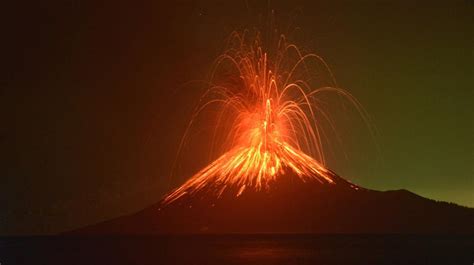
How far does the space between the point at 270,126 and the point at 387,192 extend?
26.5 m

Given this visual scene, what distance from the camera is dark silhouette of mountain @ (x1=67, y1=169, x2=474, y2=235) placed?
319 feet

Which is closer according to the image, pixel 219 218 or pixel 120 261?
pixel 120 261

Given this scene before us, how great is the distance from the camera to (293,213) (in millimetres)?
99312

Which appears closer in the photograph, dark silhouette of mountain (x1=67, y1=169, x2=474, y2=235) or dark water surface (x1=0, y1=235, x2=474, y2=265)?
dark water surface (x1=0, y1=235, x2=474, y2=265)

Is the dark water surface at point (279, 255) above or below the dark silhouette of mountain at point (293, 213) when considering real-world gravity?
below

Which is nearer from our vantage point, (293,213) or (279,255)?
(279,255)

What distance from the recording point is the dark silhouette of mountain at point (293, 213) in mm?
97375

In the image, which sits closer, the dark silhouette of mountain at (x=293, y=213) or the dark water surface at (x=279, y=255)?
the dark water surface at (x=279, y=255)

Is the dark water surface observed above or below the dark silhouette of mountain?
below

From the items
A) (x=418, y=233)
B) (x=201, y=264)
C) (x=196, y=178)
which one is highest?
(x=196, y=178)

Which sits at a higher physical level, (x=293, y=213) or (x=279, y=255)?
(x=293, y=213)

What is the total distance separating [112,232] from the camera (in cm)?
10838

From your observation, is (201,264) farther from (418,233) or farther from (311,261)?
(418,233)

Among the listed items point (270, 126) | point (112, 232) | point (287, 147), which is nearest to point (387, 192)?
point (287, 147)
